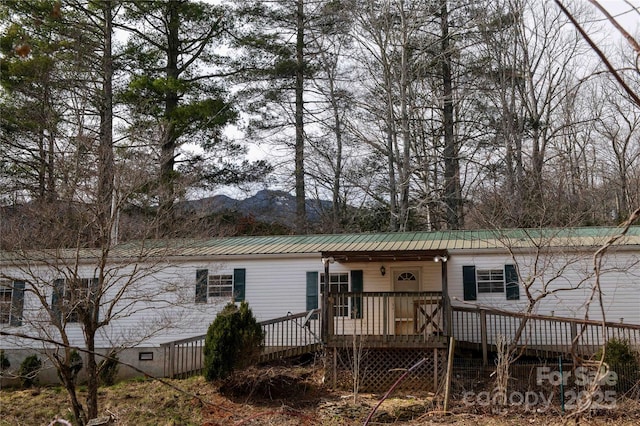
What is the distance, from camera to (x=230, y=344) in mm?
13297

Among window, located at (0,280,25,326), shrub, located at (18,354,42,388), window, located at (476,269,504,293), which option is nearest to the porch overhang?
window, located at (476,269,504,293)

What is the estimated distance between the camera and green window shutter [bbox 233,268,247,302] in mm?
17125

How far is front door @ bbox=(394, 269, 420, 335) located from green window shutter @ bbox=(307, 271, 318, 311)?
2044 mm

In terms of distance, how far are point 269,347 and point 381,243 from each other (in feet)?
13.3

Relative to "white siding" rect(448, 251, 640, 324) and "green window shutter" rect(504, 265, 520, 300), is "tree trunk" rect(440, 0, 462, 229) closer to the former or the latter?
"green window shutter" rect(504, 265, 520, 300)

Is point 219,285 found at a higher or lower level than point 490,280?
lower

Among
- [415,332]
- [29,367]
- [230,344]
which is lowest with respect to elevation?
[29,367]

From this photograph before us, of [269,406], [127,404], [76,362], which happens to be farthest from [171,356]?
[269,406]

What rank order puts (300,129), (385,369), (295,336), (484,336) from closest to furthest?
(385,369) → (484,336) → (295,336) → (300,129)

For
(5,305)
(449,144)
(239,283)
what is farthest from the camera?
(449,144)

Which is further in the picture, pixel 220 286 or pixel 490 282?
pixel 220 286

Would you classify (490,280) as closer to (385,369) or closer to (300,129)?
(385,369)

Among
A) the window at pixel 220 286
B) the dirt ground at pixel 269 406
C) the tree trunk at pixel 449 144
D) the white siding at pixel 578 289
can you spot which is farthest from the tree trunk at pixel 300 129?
the dirt ground at pixel 269 406

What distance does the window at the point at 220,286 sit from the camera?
56.6 ft
